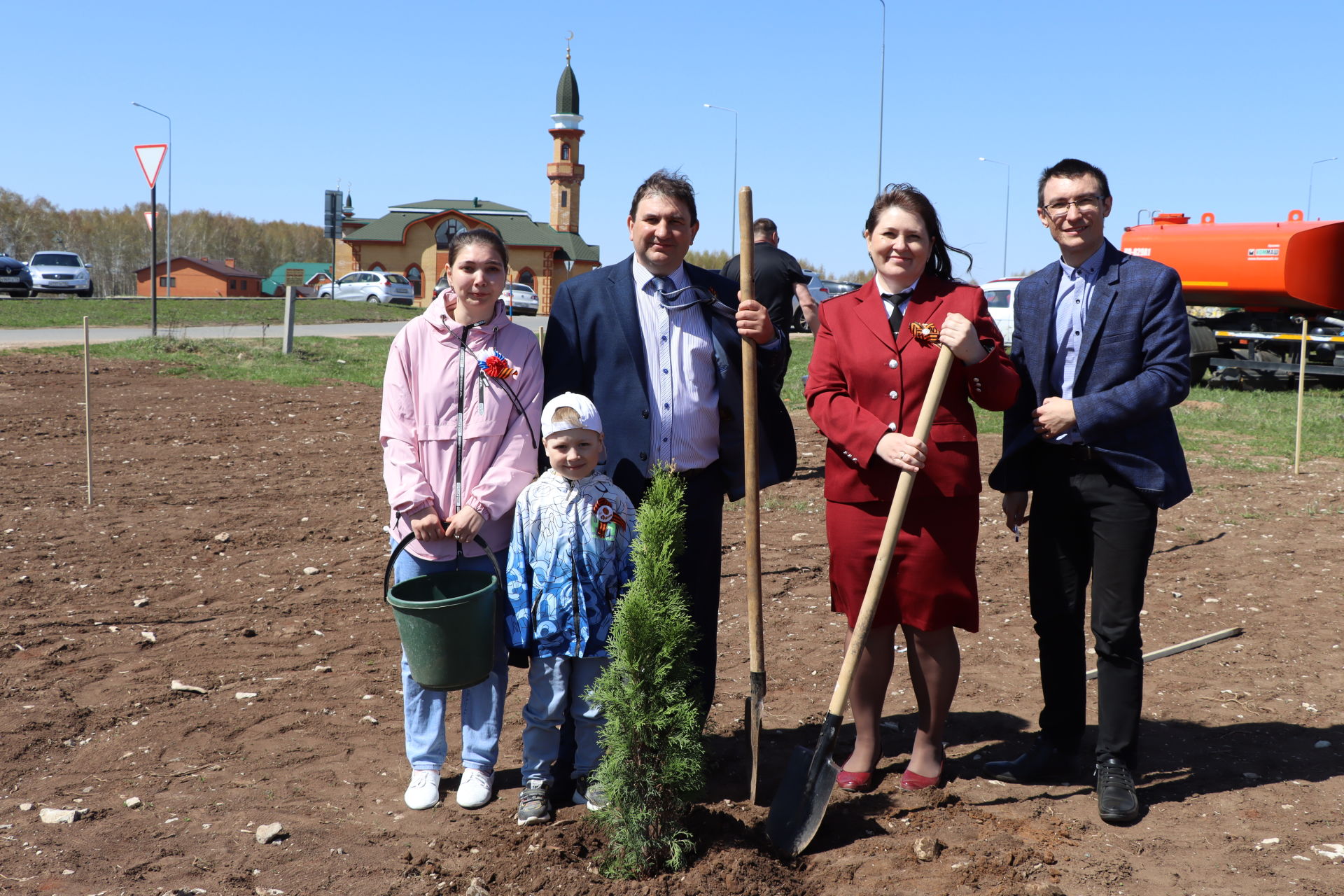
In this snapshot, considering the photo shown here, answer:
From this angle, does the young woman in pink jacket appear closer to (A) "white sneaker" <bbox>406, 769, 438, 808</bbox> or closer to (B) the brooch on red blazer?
(A) "white sneaker" <bbox>406, 769, 438, 808</bbox>

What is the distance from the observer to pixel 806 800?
10.4ft

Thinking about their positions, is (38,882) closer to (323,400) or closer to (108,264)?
(323,400)

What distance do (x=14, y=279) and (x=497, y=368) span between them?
30.9m

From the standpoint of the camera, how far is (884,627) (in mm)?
3438

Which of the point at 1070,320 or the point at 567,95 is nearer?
the point at 1070,320

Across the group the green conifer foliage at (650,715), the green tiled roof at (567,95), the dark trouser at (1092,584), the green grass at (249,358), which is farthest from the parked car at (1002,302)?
the green tiled roof at (567,95)

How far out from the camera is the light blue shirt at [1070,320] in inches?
134

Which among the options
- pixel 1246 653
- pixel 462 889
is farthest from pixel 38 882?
pixel 1246 653

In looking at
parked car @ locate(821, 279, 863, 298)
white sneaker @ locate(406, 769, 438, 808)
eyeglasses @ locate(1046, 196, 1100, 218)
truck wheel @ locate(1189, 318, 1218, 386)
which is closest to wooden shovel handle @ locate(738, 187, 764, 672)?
eyeglasses @ locate(1046, 196, 1100, 218)

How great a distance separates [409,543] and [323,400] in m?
9.98

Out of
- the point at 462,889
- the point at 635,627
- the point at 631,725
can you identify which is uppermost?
the point at 635,627

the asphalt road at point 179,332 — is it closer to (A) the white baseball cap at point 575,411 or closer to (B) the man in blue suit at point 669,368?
(B) the man in blue suit at point 669,368

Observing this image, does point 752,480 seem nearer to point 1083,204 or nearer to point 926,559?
point 926,559

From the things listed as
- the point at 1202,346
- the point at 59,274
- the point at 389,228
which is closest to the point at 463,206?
A: the point at 389,228
